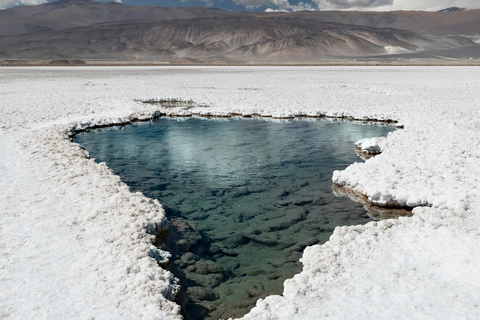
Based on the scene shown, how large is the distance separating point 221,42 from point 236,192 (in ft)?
418

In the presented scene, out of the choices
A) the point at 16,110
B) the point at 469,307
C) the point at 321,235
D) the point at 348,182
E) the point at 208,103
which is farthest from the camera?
the point at 208,103

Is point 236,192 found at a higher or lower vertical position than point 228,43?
lower

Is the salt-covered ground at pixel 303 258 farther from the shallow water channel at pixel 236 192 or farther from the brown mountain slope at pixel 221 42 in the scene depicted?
the brown mountain slope at pixel 221 42

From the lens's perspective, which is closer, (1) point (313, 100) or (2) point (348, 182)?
(2) point (348, 182)

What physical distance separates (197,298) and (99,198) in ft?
7.85

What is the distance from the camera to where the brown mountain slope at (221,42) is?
111188 millimetres

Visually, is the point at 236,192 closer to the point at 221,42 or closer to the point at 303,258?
the point at 303,258

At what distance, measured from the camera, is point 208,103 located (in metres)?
15.5

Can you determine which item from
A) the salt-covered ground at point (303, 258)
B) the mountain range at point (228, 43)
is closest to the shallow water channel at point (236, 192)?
the salt-covered ground at point (303, 258)

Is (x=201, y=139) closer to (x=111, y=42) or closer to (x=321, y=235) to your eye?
(x=321, y=235)

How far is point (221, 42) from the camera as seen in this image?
419 feet

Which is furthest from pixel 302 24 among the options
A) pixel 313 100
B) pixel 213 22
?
pixel 313 100

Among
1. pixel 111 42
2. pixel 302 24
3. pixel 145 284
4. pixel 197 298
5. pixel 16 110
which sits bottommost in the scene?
pixel 197 298

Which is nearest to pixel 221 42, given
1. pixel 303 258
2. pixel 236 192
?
pixel 236 192
